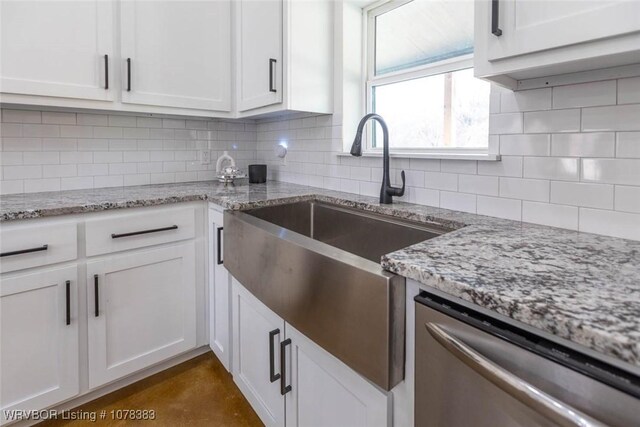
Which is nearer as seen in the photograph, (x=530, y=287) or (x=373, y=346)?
(x=530, y=287)

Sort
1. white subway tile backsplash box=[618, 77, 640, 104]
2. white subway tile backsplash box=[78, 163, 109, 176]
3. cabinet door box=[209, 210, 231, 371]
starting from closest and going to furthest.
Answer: white subway tile backsplash box=[618, 77, 640, 104] < cabinet door box=[209, 210, 231, 371] < white subway tile backsplash box=[78, 163, 109, 176]

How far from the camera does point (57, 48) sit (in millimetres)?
1604

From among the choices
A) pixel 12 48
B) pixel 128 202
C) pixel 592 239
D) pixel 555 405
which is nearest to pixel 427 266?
pixel 555 405

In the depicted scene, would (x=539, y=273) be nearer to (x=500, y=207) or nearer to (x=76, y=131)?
(x=500, y=207)

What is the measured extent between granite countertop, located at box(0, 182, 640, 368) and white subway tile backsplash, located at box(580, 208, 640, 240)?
0.05 m

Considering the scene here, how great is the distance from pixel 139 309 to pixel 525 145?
1745mm

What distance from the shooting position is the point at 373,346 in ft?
2.47

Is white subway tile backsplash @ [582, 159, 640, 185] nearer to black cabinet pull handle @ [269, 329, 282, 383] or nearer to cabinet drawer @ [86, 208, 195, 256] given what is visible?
black cabinet pull handle @ [269, 329, 282, 383]

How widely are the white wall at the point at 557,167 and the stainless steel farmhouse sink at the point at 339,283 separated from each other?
248 mm

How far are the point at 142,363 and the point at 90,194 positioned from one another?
2.89 feet

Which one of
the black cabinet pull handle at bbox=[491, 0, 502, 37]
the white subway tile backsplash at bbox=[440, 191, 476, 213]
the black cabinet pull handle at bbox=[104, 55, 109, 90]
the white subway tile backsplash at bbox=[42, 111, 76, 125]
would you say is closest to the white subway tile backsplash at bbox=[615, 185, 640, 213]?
the white subway tile backsplash at bbox=[440, 191, 476, 213]

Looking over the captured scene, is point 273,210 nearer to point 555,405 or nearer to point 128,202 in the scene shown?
point 128,202

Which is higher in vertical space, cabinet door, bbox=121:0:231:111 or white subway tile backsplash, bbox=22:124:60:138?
cabinet door, bbox=121:0:231:111

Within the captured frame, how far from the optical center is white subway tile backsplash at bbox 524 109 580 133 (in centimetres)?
107
